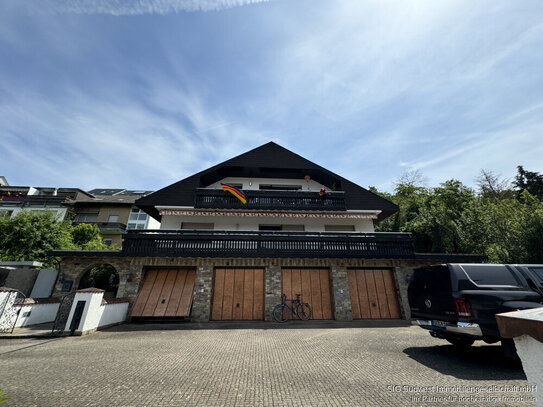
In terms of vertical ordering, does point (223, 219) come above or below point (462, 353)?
above

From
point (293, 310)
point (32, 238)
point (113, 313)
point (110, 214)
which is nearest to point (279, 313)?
point (293, 310)

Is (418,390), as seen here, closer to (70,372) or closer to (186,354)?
(186,354)

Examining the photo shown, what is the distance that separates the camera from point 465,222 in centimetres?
1744

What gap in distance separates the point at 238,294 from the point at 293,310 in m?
3.10

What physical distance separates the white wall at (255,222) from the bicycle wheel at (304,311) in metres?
5.44

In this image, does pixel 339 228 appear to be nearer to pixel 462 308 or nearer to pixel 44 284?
pixel 462 308

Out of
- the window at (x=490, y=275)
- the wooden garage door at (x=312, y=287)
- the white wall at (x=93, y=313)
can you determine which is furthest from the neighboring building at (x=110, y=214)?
the window at (x=490, y=275)

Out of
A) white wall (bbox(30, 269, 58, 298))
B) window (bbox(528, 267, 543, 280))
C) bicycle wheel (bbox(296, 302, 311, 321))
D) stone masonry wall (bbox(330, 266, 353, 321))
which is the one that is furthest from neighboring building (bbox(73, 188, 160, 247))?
window (bbox(528, 267, 543, 280))

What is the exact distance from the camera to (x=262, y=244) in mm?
13367

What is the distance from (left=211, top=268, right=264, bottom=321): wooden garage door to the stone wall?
360 millimetres

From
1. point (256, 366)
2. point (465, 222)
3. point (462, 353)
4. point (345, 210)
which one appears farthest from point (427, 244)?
point (256, 366)

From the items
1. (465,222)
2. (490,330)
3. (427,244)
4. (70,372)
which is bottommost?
(70,372)

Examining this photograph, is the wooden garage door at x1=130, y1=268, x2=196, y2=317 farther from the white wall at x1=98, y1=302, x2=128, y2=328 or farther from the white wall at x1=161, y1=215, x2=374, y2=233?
the white wall at x1=161, y1=215, x2=374, y2=233

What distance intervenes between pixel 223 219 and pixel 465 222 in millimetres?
17969
